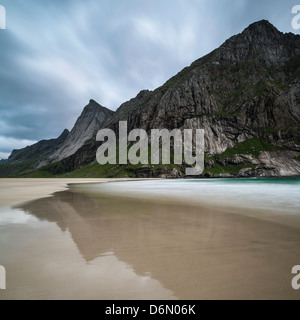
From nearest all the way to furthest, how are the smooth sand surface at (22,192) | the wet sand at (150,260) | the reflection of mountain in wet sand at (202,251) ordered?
1. the wet sand at (150,260)
2. the reflection of mountain in wet sand at (202,251)
3. the smooth sand surface at (22,192)

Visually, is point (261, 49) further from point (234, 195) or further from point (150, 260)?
point (150, 260)

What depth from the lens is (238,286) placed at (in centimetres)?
416

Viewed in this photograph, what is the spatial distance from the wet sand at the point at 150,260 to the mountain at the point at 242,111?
4735 inches

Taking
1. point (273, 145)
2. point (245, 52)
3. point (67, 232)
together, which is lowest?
point (67, 232)

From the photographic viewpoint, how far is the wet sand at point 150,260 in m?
4.00

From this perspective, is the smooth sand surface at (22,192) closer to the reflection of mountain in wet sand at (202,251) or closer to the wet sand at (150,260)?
the wet sand at (150,260)

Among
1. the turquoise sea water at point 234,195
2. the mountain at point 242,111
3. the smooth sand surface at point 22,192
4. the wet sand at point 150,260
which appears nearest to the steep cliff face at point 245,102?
the mountain at point 242,111

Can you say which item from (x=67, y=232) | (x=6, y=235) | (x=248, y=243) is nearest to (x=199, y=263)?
(x=248, y=243)

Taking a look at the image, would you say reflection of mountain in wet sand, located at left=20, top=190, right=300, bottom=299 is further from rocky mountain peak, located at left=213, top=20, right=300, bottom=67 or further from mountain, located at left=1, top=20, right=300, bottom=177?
rocky mountain peak, located at left=213, top=20, right=300, bottom=67

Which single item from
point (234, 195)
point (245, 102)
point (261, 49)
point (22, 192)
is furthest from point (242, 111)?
point (22, 192)

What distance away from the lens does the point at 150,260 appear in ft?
18.4

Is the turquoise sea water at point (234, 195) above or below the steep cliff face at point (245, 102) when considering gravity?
below
